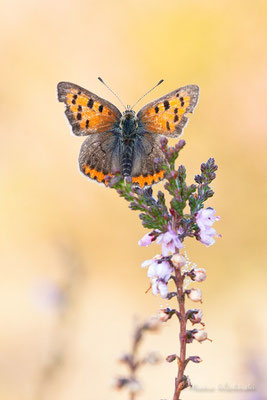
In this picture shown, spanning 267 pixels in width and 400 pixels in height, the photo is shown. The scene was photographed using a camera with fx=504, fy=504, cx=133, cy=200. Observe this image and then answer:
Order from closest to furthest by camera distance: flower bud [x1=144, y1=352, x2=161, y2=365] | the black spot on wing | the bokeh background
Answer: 1. flower bud [x1=144, y1=352, x2=161, y2=365]
2. the black spot on wing
3. the bokeh background

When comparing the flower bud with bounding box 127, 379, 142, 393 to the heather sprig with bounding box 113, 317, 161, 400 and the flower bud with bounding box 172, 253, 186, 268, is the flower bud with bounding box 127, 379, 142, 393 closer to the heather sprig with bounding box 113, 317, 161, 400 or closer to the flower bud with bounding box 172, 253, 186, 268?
the heather sprig with bounding box 113, 317, 161, 400

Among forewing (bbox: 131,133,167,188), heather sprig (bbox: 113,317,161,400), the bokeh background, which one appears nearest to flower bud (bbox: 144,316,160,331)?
heather sprig (bbox: 113,317,161,400)

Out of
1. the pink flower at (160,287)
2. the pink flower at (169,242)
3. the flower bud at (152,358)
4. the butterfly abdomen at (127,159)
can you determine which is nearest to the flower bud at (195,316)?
the pink flower at (160,287)

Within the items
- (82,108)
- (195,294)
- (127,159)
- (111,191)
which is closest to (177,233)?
(195,294)

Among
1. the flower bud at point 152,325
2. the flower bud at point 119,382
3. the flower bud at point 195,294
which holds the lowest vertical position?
the flower bud at point 119,382

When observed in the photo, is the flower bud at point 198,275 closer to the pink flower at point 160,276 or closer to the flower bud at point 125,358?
the pink flower at point 160,276

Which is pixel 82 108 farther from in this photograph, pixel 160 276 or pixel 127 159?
pixel 160 276
